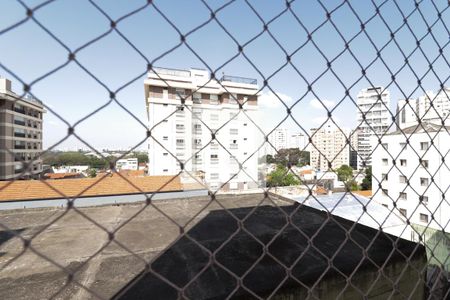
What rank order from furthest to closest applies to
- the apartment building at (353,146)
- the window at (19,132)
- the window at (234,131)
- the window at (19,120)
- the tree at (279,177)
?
the window at (234,131) → the window at (19,120) → the window at (19,132) → the apartment building at (353,146) → the tree at (279,177)

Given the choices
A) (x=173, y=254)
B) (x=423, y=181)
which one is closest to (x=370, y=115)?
(x=173, y=254)

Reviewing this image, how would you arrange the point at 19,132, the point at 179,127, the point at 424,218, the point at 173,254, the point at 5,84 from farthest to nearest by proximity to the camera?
1. the point at 19,132
2. the point at 179,127
3. the point at 424,218
4. the point at 173,254
5. the point at 5,84

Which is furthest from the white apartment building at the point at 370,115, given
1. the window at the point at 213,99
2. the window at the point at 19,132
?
the window at the point at 19,132

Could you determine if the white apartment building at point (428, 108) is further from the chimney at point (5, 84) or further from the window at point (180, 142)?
the window at point (180, 142)

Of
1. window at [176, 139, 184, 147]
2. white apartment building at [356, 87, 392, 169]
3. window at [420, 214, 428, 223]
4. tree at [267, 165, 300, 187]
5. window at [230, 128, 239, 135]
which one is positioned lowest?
window at [420, 214, 428, 223]

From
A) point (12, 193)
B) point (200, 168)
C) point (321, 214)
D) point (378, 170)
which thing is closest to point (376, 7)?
point (321, 214)

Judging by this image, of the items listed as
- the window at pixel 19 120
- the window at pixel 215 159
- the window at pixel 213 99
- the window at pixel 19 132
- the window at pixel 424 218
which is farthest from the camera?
the window at pixel 19 120

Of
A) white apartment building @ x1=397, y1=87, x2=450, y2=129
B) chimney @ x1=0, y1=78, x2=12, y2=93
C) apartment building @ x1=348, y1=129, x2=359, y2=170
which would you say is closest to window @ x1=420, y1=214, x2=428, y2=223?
apartment building @ x1=348, y1=129, x2=359, y2=170

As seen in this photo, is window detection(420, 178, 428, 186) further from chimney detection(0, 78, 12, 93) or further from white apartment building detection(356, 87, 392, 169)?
chimney detection(0, 78, 12, 93)

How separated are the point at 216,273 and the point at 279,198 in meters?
1.71

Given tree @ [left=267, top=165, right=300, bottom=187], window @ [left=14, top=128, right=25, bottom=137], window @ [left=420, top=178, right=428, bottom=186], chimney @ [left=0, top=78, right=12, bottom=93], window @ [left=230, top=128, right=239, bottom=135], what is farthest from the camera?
window @ [left=230, top=128, right=239, bottom=135]

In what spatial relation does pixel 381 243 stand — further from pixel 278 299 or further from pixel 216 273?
pixel 216 273

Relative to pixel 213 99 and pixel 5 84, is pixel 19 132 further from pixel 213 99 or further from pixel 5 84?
pixel 5 84

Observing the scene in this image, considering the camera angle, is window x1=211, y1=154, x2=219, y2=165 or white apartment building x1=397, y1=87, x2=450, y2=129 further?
window x1=211, y1=154, x2=219, y2=165
